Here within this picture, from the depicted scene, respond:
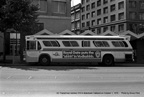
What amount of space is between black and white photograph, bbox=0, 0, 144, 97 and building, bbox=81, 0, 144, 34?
30437 millimetres

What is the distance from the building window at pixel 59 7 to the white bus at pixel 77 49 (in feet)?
50.4

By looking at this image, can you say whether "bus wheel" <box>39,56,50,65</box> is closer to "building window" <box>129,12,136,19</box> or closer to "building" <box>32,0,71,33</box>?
"building" <box>32,0,71,33</box>

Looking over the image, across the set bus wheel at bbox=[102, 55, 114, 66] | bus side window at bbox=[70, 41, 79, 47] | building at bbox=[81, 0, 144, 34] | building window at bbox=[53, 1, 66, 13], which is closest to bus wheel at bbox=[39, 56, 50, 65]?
bus side window at bbox=[70, 41, 79, 47]

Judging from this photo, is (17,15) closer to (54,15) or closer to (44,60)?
(44,60)

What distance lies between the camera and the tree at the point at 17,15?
2186 cm

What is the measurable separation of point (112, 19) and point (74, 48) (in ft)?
160

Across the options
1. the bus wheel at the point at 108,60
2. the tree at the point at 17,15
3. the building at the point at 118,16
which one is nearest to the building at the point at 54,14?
the tree at the point at 17,15

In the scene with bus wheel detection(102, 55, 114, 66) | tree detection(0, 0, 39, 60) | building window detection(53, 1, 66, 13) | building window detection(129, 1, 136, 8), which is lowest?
bus wheel detection(102, 55, 114, 66)

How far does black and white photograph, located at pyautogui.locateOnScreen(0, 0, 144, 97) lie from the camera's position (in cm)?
898

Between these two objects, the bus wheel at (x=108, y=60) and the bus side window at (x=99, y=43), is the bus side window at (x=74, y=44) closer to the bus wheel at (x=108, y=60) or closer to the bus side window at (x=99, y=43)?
the bus side window at (x=99, y=43)

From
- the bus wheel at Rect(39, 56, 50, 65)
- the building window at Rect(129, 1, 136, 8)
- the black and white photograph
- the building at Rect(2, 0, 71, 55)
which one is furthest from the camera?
the building window at Rect(129, 1, 136, 8)

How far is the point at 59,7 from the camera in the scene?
121 ft

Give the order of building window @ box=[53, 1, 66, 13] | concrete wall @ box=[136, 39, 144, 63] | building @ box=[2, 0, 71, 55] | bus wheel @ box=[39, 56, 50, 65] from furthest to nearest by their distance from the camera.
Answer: building window @ box=[53, 1, 66, 13] < building @ box=[2, 0, 71, 55] < concrete wall @ box=[136, 39, 144, 63] < bus wheel @ box=[39, 56, 50, 65]

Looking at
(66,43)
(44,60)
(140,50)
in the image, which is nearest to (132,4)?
(140,50)
